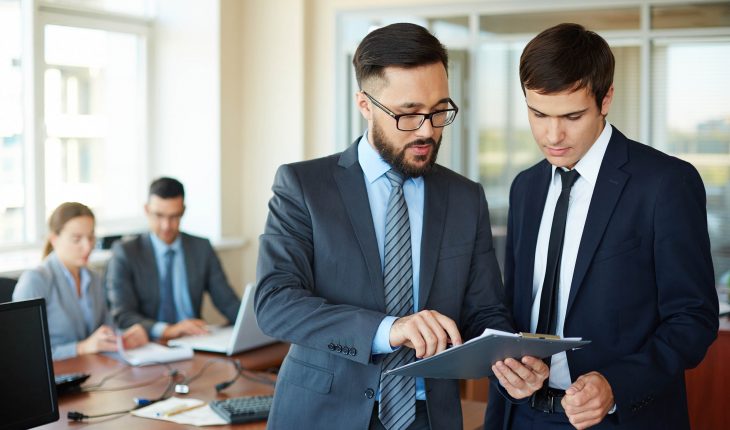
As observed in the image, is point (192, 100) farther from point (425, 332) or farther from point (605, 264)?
point (425, 332)

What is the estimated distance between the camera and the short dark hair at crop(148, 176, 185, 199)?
5.08m

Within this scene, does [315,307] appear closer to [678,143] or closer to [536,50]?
[536,50]

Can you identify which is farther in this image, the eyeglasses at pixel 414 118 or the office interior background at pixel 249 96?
the office interior background at pixel 249 96

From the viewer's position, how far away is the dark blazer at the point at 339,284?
6.41ft

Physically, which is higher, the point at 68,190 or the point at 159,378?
the point at 68,190

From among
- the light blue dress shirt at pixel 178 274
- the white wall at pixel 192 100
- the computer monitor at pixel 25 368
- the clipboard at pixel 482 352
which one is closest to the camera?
the clipboard at pixel 482 352

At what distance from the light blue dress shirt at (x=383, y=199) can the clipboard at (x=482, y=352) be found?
0.54ft

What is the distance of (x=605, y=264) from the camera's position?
2119mm

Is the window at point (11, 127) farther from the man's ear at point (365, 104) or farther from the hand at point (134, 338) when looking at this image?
the man's ear at point (365, 104)

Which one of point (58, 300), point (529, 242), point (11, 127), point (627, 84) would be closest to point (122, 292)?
point (58, 300)

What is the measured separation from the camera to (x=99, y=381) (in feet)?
11.6

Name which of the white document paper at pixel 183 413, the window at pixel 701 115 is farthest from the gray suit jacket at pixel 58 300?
the window at pixel 701 115

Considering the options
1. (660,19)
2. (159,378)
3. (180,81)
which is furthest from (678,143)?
(159,378)

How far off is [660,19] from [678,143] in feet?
2.92
